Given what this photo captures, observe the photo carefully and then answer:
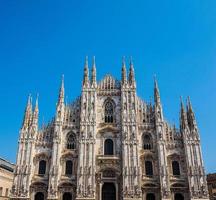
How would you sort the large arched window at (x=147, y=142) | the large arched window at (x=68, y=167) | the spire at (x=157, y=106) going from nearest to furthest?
1. the large arched window at (x=68, y=167)
2. the large arched window at (x=147, y=142)
3. the spire at (x=157, y=106)

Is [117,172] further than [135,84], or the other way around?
[135,84]

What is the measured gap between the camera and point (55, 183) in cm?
3672

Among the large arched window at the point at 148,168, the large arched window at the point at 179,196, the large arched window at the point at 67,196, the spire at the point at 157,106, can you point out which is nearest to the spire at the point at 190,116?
the spire at the point at 157,106

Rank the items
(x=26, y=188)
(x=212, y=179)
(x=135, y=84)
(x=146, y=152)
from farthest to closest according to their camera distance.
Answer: (x=212, y=179), (x=135, y=84), (x=146, y=152), (x=26, y=188)

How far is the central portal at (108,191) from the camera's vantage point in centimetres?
3728

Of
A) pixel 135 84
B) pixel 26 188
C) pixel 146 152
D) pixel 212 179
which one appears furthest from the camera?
pixel 212 179

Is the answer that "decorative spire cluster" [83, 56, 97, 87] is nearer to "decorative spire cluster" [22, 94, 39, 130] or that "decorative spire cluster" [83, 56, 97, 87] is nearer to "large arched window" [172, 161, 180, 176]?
"decorative spire cluster" [22, 94, 39, 130]

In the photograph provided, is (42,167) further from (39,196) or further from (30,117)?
(30,117)

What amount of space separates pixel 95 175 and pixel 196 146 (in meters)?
14.4

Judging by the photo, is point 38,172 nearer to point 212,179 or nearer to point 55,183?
point 55,183

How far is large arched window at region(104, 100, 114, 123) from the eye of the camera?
42062 mm

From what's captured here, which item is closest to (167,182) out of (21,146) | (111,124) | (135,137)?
(135,137)

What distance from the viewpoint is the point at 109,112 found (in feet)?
140

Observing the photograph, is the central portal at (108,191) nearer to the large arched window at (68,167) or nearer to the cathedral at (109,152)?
the cathedral at (109,152)
